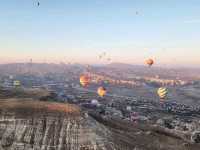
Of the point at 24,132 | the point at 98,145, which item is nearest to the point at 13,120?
the point at 24,132

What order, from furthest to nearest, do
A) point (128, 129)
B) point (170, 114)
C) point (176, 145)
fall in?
1. point (170, 114)
2. point (128, 129)
3. point (176, 145)

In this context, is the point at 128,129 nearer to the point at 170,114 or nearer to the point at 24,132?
the point at 24,132

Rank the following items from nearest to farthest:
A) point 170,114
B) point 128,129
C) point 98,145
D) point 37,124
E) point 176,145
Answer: point 98,145, point 37,124, point 176,145, point 128,129, point 170,114

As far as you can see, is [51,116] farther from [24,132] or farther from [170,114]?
[170,114]

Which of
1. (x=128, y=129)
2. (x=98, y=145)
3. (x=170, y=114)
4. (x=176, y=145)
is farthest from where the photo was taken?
(x=170, y=114)

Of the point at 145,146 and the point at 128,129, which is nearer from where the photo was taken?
the point at 145,146

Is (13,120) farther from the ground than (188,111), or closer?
farther from the ground

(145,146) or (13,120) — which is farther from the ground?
(13,120)

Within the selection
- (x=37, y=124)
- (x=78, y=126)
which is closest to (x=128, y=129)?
(x=78, y=126)

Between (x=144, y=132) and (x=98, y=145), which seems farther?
(x=144, y=132)
